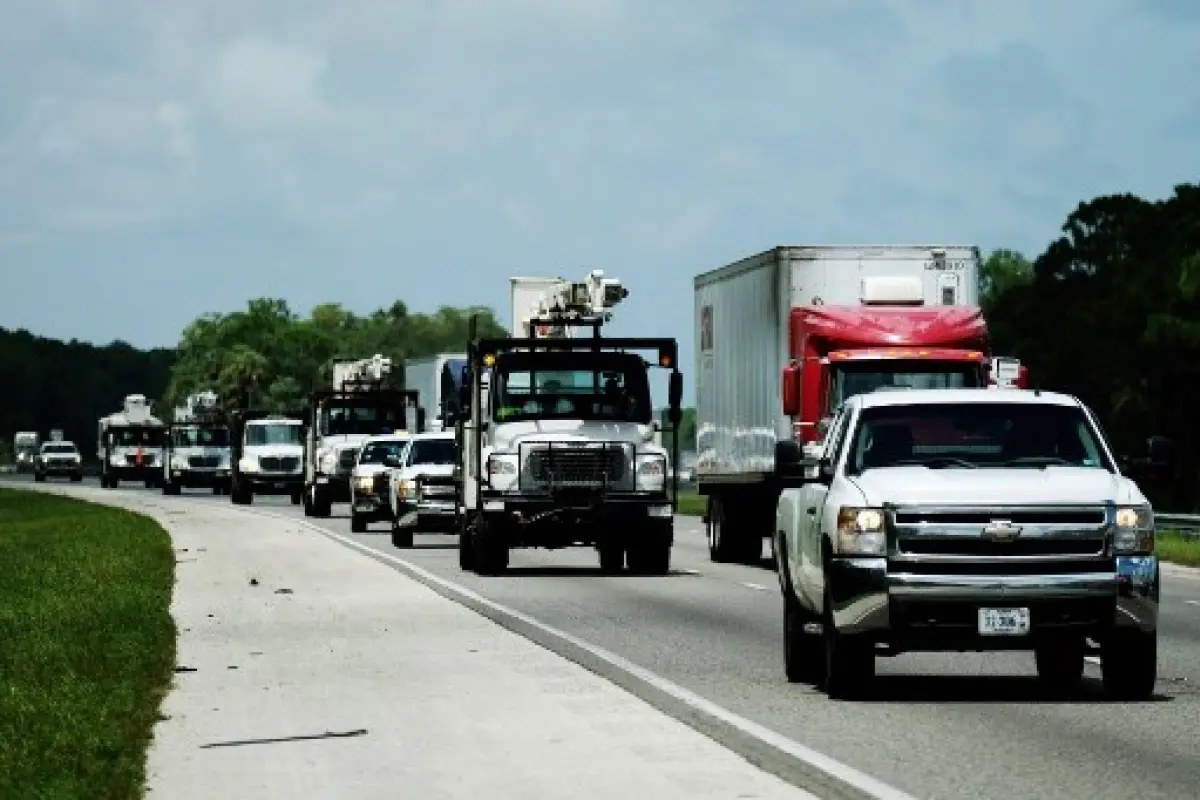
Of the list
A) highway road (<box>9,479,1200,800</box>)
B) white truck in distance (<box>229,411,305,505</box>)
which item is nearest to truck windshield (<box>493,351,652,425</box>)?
highway road (<box>9,479,1200,800</box>)

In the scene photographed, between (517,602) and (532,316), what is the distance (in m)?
15.8

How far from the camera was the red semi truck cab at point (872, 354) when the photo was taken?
111 feet

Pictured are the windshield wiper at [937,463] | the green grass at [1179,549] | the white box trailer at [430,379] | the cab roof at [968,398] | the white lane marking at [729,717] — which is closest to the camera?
the white lane marking at [729,717]

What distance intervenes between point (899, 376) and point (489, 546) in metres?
6.48

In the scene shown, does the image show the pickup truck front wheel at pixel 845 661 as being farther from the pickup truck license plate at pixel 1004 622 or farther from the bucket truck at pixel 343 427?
the bucket truck at pixel 343 427

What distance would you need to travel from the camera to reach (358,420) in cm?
6881

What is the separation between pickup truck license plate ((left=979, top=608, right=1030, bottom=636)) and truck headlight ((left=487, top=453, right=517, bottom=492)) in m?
19.9

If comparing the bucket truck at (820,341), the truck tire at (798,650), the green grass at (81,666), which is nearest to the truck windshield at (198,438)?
the green grass at (81,666)

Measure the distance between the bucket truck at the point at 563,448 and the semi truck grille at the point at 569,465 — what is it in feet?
0.04

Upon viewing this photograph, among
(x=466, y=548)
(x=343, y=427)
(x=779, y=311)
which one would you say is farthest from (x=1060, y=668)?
(x=343, y=427)

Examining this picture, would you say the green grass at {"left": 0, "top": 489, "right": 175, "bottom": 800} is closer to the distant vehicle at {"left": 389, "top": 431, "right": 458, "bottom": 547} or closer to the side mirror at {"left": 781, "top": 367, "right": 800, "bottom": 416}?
the distant vehicle at {"left": 389, "top": 431, "right": 458, "bottom": 547}

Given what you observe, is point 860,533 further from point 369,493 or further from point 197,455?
point 197,455

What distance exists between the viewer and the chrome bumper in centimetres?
1789

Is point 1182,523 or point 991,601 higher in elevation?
point 1182,523
